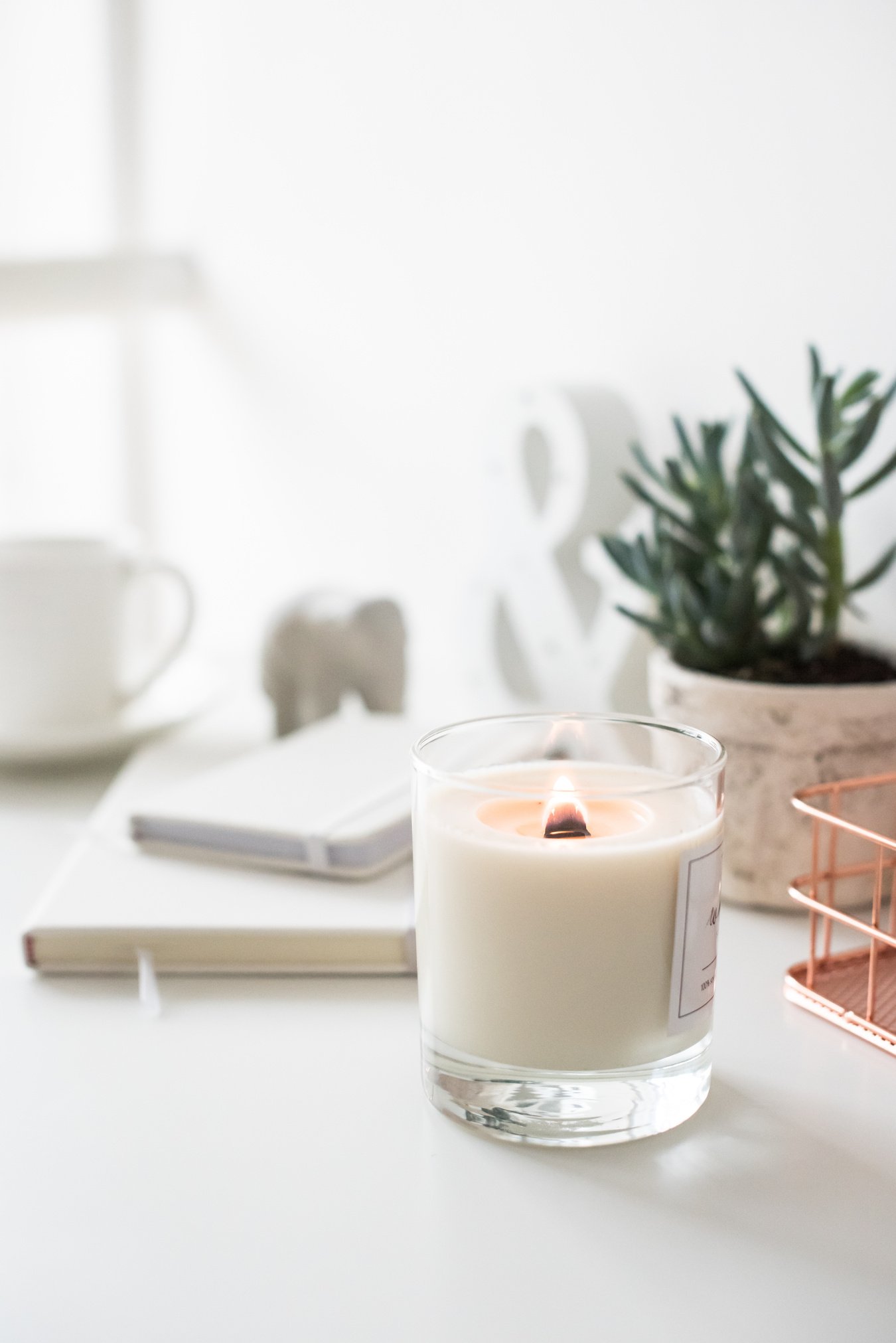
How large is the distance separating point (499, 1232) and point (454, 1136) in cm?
5

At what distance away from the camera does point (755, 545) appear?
566 mm

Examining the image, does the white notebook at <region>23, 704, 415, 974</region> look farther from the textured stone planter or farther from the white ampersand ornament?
the white ampersand ornament

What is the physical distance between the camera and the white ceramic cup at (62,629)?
2.61ft

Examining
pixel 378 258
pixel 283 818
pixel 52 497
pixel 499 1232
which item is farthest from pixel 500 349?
pixel 499 1232

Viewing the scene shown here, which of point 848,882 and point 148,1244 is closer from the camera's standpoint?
point 148,1244

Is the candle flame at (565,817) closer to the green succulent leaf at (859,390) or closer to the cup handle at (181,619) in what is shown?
the green succulent leaf at (859,390)

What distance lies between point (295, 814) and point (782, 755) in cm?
23

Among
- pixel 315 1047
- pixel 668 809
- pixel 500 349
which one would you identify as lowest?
pixel 315 1047

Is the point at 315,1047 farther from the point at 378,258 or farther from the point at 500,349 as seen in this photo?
the point at 378,258

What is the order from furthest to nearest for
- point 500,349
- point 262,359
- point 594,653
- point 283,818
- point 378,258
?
point 262,359 < point 378,258 < point 500,349 < point 594,653 < point 283,818

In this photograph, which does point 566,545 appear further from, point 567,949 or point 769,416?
point 567,949

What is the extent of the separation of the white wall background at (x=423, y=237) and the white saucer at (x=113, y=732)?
207 millimetres

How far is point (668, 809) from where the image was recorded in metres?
0.40

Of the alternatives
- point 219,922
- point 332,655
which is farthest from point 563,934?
point 332,655
